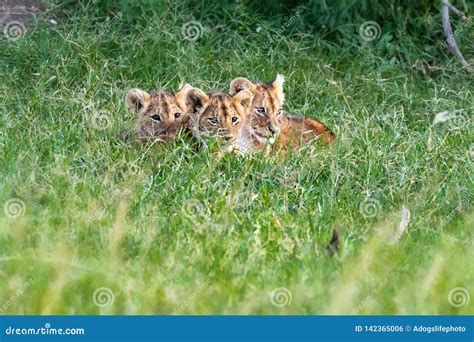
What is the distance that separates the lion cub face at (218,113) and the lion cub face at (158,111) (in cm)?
13

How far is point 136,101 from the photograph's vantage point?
9.16m

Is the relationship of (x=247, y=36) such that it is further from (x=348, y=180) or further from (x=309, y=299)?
(x=309, y=299)

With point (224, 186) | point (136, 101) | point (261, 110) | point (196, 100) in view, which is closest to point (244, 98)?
point (261, 110)

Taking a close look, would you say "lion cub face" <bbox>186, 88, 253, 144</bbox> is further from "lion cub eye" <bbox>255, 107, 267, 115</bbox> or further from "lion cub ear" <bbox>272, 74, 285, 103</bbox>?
"lion cub ear" <bbox>272, 74, 285, 103</bbox>

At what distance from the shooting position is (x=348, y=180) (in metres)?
8.04

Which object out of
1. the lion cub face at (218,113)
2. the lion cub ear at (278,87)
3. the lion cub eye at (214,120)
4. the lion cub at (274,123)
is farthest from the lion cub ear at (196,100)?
the lion cub ear at (278,87)

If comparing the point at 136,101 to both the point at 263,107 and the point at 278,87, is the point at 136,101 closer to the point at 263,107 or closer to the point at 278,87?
the point at 263,107

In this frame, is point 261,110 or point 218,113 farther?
point 261,110

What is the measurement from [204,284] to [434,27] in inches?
245

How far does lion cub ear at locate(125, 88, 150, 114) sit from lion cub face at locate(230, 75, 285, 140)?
67cm

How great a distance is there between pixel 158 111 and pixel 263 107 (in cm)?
79

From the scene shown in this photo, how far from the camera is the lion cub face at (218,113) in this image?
8.61 metres

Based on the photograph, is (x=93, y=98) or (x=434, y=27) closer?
(x=93, y=98)

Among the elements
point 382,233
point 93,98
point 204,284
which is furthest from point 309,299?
point 93,98
